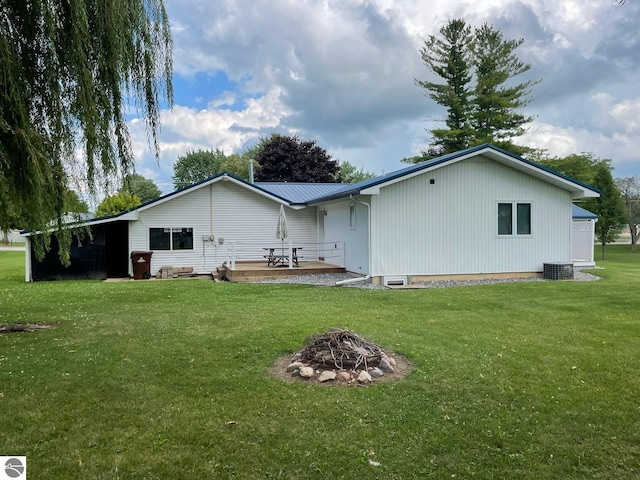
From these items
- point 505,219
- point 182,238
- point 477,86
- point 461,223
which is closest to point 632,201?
point 477,86

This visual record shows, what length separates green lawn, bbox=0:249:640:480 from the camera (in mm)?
2885

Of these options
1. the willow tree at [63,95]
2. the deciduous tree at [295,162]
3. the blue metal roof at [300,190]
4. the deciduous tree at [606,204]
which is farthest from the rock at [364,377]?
the deciduous tree at [606,204]

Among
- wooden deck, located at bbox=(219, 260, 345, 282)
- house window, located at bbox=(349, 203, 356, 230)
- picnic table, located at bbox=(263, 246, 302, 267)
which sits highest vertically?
house window, located at bbox=(349, 203, 356, 230)

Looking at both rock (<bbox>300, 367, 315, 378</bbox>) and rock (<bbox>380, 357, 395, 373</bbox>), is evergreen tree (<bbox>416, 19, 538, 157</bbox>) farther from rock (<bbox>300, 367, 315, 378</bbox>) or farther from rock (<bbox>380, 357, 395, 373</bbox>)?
rock (<bbox>300, 367, 315, 378</bbox>)

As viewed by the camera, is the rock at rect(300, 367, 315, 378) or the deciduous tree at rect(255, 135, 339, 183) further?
the deciduous tree at rect(255, 135, 339, 183)

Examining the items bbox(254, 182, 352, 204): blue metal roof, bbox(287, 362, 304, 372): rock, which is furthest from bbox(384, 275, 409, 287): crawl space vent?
bbox(287, 362, 304, 372): rock

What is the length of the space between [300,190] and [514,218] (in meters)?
9.42

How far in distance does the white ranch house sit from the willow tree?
25.7ft

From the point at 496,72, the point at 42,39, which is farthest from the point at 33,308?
the point at 496,72

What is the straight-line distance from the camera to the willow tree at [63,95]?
12.9 feet

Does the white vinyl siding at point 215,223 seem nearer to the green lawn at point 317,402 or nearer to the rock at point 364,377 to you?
the green lawn at point 317,402

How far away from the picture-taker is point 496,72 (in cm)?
3053

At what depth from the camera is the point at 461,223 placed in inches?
510

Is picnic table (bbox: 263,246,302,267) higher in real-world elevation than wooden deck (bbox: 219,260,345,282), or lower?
higher
